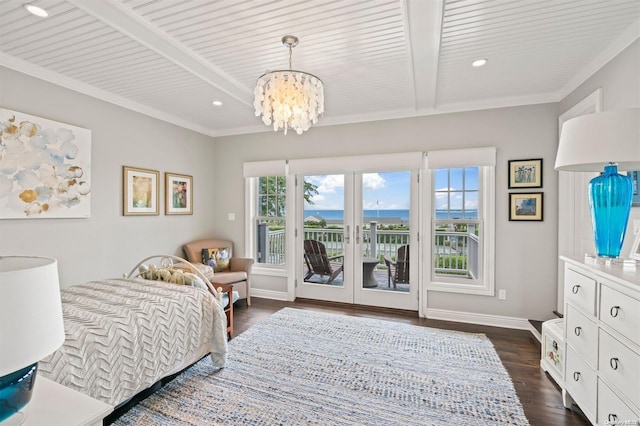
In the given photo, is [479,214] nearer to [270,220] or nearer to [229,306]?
[270,220]

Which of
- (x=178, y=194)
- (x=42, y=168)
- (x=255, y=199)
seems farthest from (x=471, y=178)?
(x=42, y=168)

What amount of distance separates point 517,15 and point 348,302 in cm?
358

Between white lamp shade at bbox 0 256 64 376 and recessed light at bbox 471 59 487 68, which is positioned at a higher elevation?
recessed light at bbox 471 59 487 68

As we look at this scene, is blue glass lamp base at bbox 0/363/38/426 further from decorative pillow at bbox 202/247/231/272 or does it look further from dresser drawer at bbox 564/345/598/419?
decorative pillow at bbox 202/247/231/272

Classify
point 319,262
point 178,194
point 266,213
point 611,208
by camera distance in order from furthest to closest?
point 266,213
point 319,262
point 178,194
point 611,208

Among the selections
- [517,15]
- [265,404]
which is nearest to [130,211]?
[265,404]

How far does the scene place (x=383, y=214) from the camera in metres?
4.15

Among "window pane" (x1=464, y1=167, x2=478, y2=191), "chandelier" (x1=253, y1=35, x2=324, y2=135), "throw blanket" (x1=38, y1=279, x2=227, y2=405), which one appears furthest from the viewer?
"window pane" (x1=464, y1=167, x2=478, y2=191)

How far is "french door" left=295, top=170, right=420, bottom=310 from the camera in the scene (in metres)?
4.07

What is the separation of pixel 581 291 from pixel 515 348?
4.78 feet

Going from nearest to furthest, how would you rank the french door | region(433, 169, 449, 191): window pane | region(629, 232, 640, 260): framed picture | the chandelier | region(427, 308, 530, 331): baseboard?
region(629, 232, 640, 260): framed picture → the chandelier → region(427, 308, 530, 331): baseboard → region(433, 169, 449, 191): window pane → the french door

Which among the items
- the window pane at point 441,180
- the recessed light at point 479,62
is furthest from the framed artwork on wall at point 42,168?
the window pane at point 441,180

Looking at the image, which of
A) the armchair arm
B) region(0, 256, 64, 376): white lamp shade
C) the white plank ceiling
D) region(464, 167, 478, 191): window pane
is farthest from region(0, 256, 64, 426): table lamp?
region(464, 167, 478, 191): window pane

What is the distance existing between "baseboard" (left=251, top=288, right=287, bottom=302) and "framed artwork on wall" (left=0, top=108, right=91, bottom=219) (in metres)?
2.48
